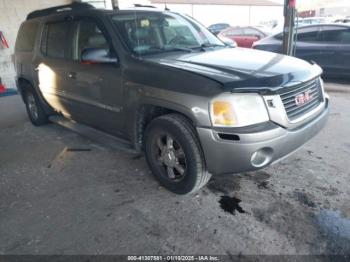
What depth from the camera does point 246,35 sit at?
14367 mm

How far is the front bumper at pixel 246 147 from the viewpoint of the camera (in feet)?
8.36

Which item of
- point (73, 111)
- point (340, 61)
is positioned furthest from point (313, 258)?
point (340, 61)

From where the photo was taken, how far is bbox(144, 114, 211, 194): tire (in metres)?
2.82

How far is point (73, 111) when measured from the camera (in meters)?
4.26

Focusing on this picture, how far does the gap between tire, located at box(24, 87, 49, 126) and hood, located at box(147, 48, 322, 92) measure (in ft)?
9.46

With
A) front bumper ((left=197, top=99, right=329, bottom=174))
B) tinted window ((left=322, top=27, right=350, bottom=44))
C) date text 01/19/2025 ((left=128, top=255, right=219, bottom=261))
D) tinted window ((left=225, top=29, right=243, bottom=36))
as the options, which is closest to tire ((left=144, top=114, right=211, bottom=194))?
front bumper ((left=197, top=99, right=329, bottom=174))

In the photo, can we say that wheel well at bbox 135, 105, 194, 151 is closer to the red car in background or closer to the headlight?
the headlight

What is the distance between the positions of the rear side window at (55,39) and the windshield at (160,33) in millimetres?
967

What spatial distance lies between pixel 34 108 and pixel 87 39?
91.8 inches

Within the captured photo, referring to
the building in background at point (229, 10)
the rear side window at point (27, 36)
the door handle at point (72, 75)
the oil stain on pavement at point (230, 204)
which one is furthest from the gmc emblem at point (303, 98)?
the building in background at point (229, 10)

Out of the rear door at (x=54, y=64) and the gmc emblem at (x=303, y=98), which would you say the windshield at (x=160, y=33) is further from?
the gmc emblem at (x=303, y=98)

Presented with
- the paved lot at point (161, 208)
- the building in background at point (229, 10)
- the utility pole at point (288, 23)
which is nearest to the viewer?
the paved lot at point (161, 208)

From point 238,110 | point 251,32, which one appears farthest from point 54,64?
point 251,32

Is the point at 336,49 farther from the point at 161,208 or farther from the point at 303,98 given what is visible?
the point at 161,208
